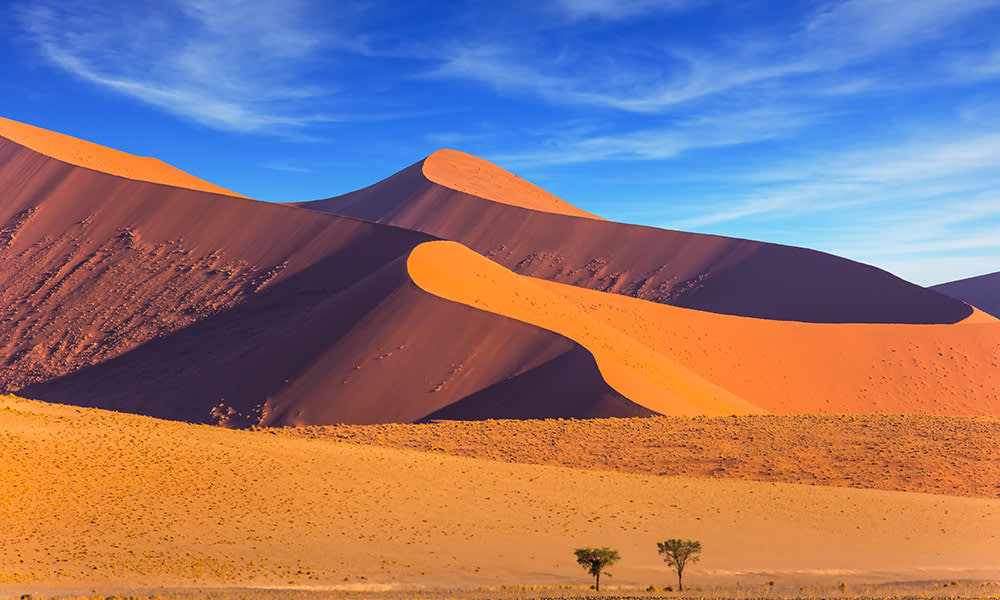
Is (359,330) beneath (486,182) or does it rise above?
beneath

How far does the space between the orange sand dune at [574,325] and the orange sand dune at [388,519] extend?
37.0 feet

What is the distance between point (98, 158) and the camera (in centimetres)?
7581

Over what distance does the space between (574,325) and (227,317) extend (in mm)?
20298

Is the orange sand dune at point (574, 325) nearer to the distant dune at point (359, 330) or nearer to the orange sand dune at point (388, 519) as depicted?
the distant dune at point (359, 330)

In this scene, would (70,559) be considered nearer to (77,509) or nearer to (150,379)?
(77,509)

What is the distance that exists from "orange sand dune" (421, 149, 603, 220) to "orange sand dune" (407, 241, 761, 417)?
47.7 meters

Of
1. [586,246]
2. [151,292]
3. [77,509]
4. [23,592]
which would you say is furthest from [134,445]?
[586,246]

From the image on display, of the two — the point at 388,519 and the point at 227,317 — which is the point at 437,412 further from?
the point at 227,317

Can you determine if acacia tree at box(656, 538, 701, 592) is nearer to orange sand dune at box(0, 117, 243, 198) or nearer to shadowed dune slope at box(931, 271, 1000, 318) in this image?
orange sand dune at box(0, 117, 243, 198)

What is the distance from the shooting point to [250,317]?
Result: 50.5 metres

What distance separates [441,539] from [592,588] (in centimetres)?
492

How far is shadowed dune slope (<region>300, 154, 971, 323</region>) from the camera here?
255 feet

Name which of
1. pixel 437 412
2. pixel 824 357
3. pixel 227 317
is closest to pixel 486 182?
pixel 824 357

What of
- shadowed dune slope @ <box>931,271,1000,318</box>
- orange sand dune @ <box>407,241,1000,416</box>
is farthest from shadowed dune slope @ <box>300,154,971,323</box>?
shadowed dune slope @ <box>931,271,1000,318</box>
